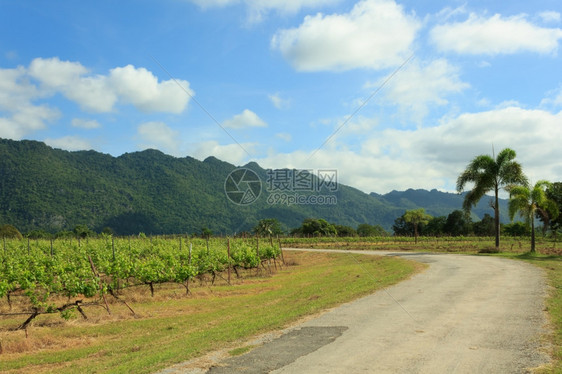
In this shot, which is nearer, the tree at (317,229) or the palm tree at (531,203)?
the palm tree at (531,203)

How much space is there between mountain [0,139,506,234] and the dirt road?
246ft

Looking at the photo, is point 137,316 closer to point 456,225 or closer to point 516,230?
point 516,230

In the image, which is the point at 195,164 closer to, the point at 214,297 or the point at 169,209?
the point at 169,209

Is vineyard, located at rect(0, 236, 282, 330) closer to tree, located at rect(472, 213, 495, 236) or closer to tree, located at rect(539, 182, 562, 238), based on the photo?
tree, located at rect(539, 182, 562, 238)

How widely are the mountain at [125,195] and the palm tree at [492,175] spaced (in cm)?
5399

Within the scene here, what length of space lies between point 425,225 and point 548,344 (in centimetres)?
9175

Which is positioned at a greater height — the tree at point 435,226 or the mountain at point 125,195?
the mountain at point 125,195

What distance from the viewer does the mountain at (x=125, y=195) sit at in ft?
335

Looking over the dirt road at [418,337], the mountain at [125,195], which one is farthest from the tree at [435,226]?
the dirt road at [418,337]

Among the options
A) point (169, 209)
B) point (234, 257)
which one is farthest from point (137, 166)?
point (234, 257)

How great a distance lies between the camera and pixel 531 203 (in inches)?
1268

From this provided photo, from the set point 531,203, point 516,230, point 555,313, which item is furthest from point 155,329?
point 516,230

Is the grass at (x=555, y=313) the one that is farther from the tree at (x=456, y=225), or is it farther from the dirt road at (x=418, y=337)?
the tree at (x=456, y=225)

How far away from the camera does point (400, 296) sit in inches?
521
